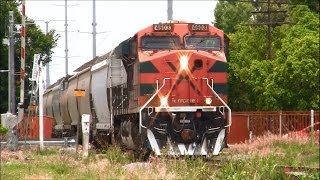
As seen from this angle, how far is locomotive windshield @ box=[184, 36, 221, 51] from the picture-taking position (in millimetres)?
18438

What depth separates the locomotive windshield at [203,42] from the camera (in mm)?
18438

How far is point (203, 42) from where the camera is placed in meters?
18.6

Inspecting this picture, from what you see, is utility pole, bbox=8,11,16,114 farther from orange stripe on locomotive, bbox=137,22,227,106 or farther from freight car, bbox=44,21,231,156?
orange stripe on locomotive, bbox=137,22,227,106

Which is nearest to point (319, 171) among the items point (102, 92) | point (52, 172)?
point (52, 172)

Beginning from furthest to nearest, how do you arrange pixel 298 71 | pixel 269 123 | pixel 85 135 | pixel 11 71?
pixel 298 71 → pixel 269 123 → pixel 11 71 → pixel 85 135

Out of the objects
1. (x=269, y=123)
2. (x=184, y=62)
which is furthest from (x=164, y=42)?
(x=269, y=123)

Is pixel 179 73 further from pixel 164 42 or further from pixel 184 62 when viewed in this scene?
pixel 164 42

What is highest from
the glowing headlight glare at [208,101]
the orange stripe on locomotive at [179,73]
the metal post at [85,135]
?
the orange stripe on locomotive at [179,73]

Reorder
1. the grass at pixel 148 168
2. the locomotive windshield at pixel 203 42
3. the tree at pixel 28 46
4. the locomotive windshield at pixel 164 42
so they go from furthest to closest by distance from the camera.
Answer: the tree at pixel 28 46, the locomotive windshield at pixel 203 42, the locomotive windshield at pixel 164 42, the grass at pixel 148 168

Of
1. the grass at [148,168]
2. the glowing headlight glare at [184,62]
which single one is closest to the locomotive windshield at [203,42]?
the glowing headlight glare at [184,62]

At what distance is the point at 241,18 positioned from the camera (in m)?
56.9

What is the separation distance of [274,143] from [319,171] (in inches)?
535

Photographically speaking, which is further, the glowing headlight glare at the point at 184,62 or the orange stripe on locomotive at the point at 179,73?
the glowing headlight glare at the point at 184,62

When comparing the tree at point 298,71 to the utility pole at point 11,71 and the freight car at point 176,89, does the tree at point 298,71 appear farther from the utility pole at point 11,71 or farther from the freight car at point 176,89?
the freight car at point 176,89
